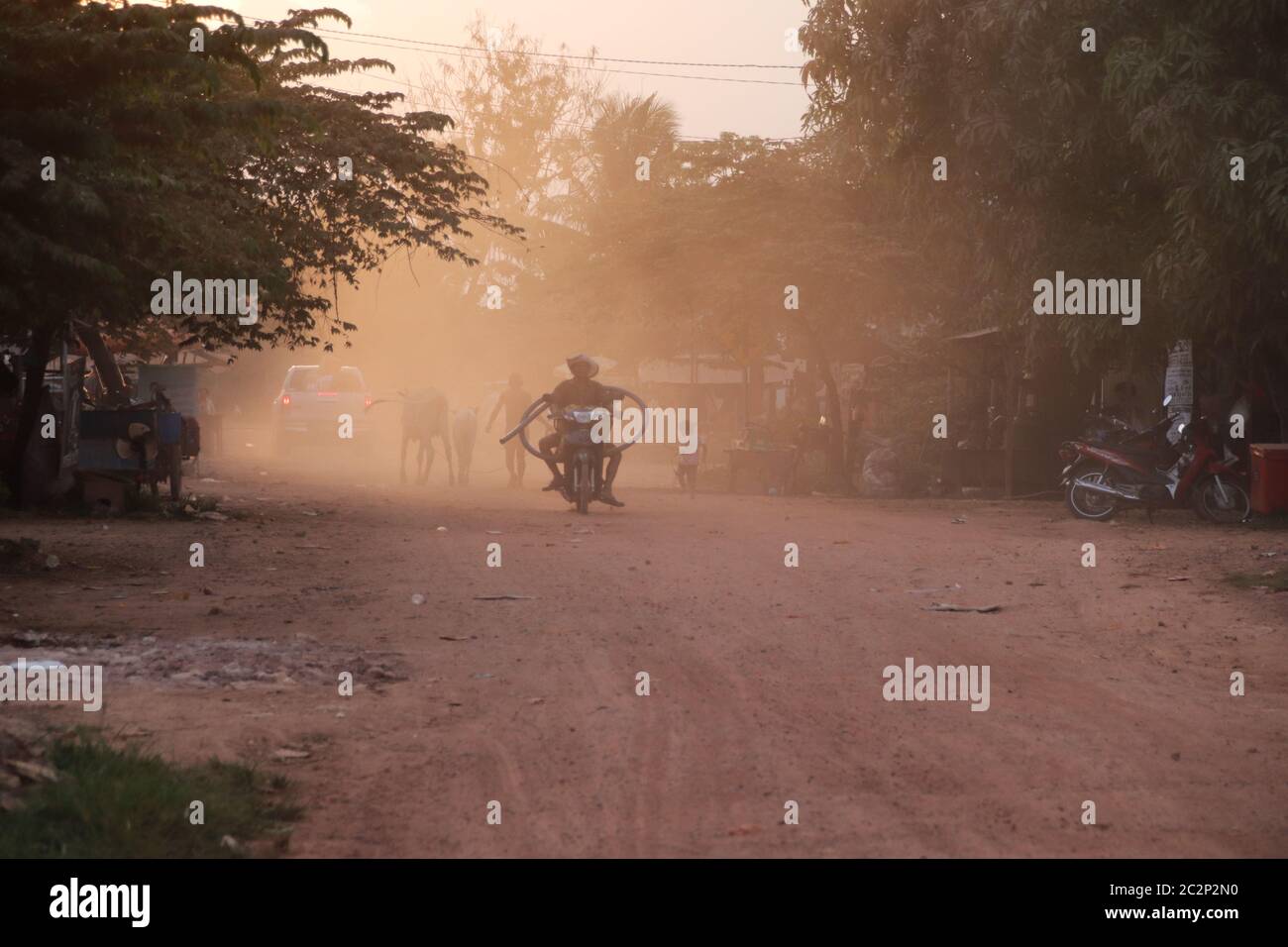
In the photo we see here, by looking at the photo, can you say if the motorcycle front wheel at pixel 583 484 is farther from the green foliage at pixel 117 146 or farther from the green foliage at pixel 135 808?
the green foliage at pixel 135 808

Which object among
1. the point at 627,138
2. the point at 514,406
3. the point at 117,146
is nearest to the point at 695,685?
the point at 117,146

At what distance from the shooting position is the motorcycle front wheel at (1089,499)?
61.3ft

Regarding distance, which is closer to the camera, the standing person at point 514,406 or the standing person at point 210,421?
the standing person at point 514,406

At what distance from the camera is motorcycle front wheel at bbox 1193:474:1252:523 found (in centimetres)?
1772

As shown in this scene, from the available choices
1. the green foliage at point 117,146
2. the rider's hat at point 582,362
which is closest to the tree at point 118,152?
the green foliage at point 117,146

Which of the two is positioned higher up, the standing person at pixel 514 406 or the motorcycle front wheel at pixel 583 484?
the standing person at pixel 514 406

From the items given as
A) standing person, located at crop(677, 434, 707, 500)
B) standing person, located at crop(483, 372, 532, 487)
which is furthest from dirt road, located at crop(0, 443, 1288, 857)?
standing person, located at crop(483, 372, 532, 487)

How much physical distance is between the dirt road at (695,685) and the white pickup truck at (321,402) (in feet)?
58.8

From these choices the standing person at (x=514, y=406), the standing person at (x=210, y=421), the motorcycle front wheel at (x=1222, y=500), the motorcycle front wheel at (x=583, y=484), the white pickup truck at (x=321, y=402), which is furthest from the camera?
the standing person at (x=210, y=421)

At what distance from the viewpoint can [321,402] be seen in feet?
111

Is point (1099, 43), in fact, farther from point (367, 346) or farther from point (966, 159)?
point (367, 346)

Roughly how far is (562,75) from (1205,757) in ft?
164

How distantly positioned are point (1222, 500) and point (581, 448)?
789 centimetres

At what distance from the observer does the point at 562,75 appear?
53.6m
